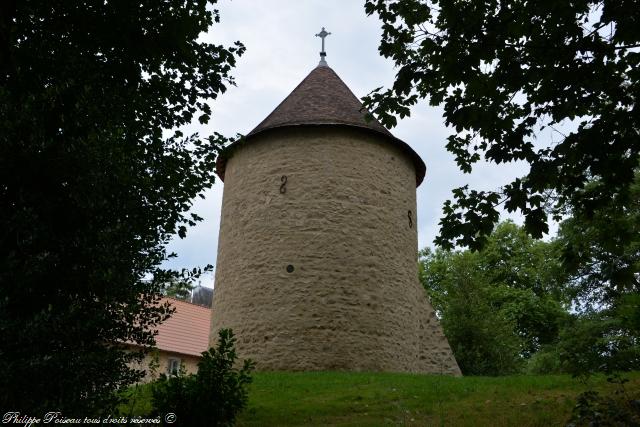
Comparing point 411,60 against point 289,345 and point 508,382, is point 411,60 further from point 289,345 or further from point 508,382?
point 289,345

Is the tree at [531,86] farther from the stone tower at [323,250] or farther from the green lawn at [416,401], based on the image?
→ the stone tower at [323,250]

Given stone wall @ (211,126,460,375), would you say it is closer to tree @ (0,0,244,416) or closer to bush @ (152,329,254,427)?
bush @ (152,329,254,427)

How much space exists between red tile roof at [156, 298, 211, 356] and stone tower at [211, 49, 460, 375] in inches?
305

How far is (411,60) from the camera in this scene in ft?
23.0

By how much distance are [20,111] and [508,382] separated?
337 inches

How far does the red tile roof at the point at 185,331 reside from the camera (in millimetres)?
22297

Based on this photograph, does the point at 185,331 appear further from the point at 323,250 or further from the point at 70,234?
the point at 70,234

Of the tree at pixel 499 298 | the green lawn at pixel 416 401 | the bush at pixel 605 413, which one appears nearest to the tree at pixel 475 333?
the tree at pixel 499 298

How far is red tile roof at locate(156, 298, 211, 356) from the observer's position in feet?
73.2

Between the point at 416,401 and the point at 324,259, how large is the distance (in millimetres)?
5623

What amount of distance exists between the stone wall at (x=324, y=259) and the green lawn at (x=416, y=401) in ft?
8.01

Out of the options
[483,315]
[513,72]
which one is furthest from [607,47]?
[483,315]

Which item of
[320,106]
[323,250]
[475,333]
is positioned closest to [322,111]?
[320,106]

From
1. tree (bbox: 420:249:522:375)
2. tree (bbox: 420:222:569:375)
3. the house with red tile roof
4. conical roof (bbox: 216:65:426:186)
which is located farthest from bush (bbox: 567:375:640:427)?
the house with red tile roof
